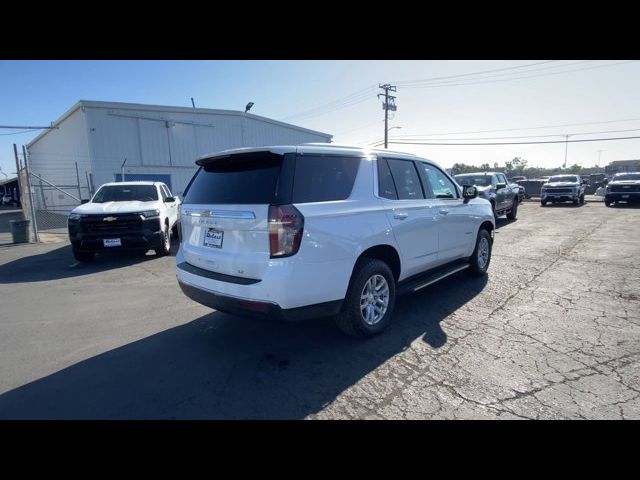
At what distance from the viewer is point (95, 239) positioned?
7.47 metres

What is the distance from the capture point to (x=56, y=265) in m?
7.82

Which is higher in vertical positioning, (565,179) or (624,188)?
(565,179)

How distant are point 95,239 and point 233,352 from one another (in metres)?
5.69

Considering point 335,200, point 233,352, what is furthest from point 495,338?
point 233,352

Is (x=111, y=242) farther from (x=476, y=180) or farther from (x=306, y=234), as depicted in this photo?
(x=476, y=180)

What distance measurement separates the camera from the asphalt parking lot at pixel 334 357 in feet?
8.62

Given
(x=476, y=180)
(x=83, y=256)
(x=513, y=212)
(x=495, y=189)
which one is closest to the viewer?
(x=83, y=256)

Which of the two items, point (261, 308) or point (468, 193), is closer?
point (261, 308)

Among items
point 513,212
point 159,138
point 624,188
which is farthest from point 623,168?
point 159,138

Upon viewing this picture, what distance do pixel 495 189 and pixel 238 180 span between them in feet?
37.5

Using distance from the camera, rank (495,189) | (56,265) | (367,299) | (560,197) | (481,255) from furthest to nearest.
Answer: (560,197), (495,189), (56,265), (481,255), (367,299)

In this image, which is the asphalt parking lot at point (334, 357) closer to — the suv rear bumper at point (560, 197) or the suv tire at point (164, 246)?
the suv tire at point (164, 246)

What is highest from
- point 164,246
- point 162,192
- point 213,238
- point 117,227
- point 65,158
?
point 65,158
